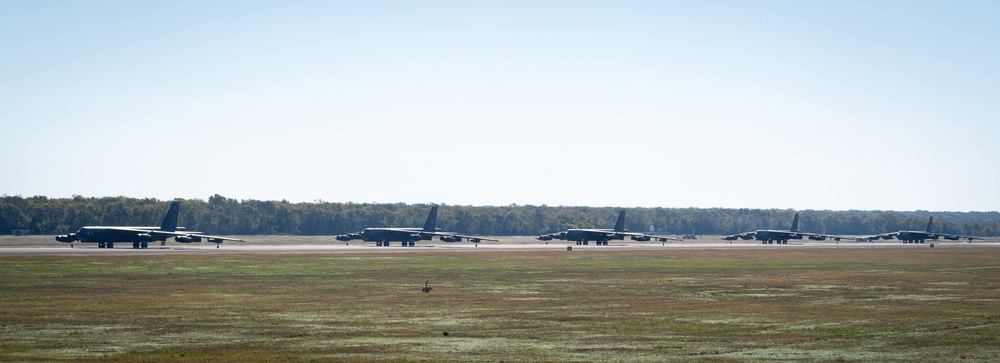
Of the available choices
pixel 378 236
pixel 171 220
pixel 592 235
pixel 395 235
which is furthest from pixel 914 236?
pixel 171 220

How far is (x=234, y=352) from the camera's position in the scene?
86.0 ft

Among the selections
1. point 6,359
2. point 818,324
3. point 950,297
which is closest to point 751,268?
point 950,297

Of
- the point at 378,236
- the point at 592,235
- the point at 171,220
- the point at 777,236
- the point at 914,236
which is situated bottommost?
the point at 378,236

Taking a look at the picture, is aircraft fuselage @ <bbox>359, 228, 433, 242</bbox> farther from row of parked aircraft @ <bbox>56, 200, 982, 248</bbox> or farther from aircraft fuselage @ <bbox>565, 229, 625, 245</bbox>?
aircraft fuselage @ <bbox>565, 229, 625, 245</bbox>

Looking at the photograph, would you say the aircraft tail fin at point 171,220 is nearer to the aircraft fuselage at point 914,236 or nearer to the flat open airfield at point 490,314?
the flat open airfield at point 490,314

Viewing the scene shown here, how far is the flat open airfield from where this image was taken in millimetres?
26547

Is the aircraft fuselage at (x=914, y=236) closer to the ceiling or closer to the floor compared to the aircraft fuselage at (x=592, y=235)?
closer to the ceiling

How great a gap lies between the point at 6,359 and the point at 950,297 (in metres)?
36.3

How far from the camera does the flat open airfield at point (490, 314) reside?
87.1 ft

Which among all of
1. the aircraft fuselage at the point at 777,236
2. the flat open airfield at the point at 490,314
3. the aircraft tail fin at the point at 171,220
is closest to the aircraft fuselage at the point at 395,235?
the aircraft tail fin at the point at 171,220

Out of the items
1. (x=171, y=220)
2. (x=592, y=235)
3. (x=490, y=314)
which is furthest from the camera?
(x=592, y=235)

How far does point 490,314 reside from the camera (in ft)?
119

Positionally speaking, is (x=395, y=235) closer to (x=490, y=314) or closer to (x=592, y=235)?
(x=592, y=235)

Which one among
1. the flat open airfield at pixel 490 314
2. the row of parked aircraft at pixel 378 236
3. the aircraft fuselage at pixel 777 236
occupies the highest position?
the aircraft fuselage at pixel 777 236
